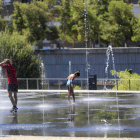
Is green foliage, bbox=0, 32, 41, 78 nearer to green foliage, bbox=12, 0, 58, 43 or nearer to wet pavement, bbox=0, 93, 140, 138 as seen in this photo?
green foliage, bbox=12, 0, 58, 43

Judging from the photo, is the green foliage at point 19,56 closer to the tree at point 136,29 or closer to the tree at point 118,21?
the tree at point 118,21

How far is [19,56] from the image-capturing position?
31.7 meters

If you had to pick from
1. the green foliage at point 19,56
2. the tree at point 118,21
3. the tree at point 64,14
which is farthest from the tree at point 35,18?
the green foliage at point 19,56

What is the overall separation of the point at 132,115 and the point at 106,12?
34651 millimetres

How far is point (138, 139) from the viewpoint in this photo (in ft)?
22.4

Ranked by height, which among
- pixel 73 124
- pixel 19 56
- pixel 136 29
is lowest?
pixel 73 124

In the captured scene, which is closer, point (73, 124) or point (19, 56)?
point (73, 124)

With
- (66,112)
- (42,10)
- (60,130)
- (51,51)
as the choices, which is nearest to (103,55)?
(51,51)

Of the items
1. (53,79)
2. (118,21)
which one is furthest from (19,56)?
(118,21)

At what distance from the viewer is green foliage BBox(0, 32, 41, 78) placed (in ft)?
104

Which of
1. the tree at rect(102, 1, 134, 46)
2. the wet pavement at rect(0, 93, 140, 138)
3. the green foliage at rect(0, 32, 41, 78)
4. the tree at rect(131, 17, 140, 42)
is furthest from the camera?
the tree at rect(102, 1, 134, 46)

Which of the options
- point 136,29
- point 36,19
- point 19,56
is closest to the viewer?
point 19,56

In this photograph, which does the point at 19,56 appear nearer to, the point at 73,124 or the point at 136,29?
the point at 136,29

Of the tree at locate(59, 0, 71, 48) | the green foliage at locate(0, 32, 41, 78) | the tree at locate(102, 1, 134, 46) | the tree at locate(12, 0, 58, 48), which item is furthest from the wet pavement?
the tree at locate(59, 0, 71, 48)
